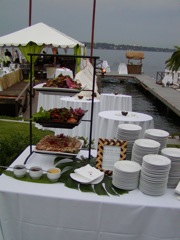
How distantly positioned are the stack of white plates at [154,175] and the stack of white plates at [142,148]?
10 cm

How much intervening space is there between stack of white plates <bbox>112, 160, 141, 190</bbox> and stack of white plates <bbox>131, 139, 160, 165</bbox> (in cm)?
11

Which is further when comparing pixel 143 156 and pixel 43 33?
pixel 43 33

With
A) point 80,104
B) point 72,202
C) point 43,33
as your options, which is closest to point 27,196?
point 72,202

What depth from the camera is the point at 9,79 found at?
28.9ft

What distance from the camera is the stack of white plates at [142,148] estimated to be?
1739 millimetres

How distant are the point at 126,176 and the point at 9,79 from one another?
25.7ft

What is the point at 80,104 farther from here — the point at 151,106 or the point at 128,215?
the point at 151,106

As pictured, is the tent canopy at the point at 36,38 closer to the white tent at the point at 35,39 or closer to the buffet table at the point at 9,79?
the white tent at the point at 35,39

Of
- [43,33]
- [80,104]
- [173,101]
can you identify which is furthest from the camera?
[173,101]

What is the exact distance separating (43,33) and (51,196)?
7.35 metres

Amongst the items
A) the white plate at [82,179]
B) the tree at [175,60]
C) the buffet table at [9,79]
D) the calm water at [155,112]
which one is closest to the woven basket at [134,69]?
the calm water at [155,112]

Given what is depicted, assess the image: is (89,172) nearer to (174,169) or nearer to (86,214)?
(86,214)

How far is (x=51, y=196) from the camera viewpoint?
1.58 metres

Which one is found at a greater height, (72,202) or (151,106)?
(72,202)
